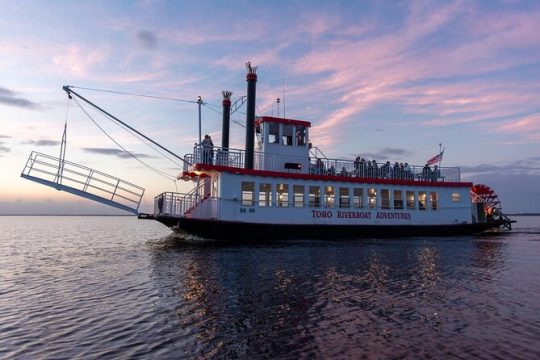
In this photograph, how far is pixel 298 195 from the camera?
2486cm

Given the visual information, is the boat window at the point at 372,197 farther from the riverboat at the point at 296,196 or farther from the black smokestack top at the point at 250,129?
the black smokestack top at the point at 250,129

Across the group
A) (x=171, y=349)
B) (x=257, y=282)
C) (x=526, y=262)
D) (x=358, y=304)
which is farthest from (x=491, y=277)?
(x=171, y=349)

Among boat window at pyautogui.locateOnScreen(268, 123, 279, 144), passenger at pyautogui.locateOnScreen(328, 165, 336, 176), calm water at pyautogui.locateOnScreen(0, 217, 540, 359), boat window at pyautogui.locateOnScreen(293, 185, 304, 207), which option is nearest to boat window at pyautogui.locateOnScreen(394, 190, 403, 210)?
passenger at pyautogui.locateOnScreen(328, 165, 336, 176)

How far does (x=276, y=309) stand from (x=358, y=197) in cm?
1951

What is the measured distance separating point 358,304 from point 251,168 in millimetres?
14950

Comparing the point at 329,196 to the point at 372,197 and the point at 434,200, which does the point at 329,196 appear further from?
the point at 434,200

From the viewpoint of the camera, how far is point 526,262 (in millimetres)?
16078

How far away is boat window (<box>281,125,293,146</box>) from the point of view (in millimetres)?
25672

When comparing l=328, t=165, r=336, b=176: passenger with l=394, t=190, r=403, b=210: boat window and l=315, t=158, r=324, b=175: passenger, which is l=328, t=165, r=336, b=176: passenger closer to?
l=315, t=158, r=324, b=175: passenger

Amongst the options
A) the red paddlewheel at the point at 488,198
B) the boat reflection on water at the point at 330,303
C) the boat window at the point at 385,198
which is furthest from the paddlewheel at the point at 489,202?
the boat reflection on water at the point at 330,303

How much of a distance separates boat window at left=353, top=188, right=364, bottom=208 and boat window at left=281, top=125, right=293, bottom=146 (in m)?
5.33

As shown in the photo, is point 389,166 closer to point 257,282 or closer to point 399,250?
point 399,250

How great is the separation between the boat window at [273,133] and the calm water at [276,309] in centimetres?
1117

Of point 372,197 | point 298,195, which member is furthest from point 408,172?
point 298,195
